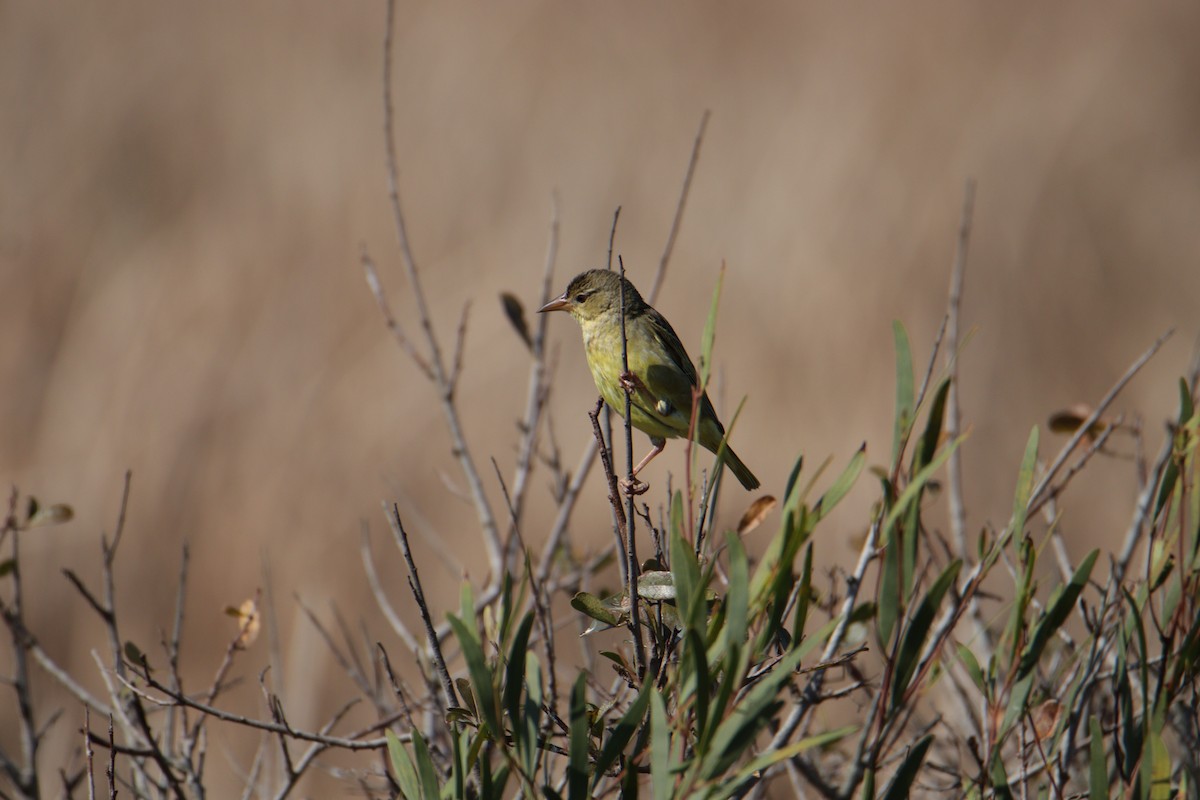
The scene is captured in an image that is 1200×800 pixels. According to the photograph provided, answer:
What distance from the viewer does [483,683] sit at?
1329mm

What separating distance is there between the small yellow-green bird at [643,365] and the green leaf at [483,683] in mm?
1616

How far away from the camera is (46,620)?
637 centimetres

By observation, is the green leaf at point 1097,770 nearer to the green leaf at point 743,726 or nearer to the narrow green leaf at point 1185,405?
the green leaf at point 743,726

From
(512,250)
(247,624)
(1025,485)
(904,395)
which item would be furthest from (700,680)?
(512,250)

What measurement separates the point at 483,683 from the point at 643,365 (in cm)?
228

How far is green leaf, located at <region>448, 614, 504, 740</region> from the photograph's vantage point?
1.25m

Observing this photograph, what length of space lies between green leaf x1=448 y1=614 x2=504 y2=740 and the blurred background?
483 centimetres

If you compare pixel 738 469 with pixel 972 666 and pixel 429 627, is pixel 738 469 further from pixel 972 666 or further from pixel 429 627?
pixel 429 627

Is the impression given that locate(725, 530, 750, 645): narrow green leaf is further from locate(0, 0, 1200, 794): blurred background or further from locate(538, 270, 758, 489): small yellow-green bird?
locate(0, 0, 1200, 794): blurred background

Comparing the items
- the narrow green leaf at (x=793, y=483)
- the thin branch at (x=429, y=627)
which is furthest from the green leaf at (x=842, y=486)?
the thin branch at (x=429, y=627)

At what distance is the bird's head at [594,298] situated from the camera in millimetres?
3762

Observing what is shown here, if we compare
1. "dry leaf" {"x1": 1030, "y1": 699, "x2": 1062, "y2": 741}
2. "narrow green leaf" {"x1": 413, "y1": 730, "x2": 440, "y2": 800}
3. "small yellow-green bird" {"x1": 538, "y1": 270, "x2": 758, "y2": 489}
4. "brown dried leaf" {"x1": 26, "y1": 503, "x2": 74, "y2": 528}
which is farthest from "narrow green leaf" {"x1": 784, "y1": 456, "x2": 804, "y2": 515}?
"brown dried leaf" {"x1": 26, "y1": 503, "x2": 74, "y2": 528}

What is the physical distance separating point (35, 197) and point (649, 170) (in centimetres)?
388

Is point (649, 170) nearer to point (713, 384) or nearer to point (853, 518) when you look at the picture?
point (713, 384)
